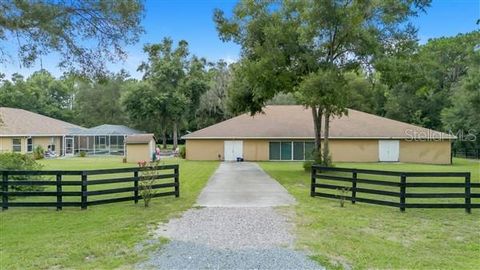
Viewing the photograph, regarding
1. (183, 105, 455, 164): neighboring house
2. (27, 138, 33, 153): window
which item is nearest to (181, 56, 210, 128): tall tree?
(183, 105, 455, 164): neighboring house

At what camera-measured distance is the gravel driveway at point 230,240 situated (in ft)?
18.0

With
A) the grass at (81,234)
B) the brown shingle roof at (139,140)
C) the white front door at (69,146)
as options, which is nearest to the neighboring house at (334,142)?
the brown shingle roof at (139,140)

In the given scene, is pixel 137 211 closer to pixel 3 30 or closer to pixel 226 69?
pixel 3 30

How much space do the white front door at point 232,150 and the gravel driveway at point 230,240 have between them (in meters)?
22.7

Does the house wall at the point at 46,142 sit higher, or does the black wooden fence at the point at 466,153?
the house wall at the point at 46,142

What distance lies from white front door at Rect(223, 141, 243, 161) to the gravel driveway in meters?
22.7

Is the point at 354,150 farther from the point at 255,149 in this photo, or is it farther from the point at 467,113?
the point at 467,113

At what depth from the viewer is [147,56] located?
54375 mm

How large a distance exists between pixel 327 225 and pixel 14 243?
18.6 ft

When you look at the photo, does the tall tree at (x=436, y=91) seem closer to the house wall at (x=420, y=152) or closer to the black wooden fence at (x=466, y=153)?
the black wooden fence at (x=466, y=153)

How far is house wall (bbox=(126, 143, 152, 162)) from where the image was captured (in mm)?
29406

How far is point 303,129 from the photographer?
33562 mm

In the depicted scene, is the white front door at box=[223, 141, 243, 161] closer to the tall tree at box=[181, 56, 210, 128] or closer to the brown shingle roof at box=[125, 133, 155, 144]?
the brown shingle roof at box=[125, 133, 155, 144]

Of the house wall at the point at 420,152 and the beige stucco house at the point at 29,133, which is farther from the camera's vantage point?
the beige stucco house at the point at 29,133
